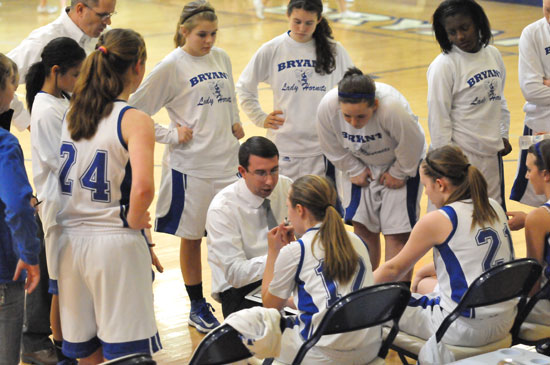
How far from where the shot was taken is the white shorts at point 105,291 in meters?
3.12

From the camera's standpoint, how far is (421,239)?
336 centimetres

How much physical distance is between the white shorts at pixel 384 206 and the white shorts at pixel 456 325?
3.34 feet

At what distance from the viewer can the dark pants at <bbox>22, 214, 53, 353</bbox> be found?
4.07m

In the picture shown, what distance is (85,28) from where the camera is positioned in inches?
178

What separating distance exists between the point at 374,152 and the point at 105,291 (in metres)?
1.84

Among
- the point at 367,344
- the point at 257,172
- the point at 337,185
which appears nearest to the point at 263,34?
the point at 337,185

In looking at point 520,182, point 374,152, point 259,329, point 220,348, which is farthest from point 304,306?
point 520,182

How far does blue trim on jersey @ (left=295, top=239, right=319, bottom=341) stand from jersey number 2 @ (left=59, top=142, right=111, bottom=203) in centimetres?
77

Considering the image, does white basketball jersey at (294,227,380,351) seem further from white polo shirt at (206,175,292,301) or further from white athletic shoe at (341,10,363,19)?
white athletic shoe at (341,10,363,19)

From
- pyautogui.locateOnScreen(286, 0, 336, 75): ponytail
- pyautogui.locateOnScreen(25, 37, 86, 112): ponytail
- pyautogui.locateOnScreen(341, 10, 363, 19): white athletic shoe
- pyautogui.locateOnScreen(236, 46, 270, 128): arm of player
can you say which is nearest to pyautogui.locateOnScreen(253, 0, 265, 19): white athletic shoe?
pyautogui.locateOnScreen(341, 10, 363, 19): white athletic shoe

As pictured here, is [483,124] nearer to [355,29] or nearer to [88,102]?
[88,102]

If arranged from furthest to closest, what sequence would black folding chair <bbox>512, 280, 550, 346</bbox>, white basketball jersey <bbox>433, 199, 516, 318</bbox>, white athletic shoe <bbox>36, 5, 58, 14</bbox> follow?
white athletic shoe <bbox>36, 5, 58, 14</bbox>
black folding chair <bbox>512, 280, 550, 346</bbox>
white basketball jersey <bbox>433, 199, 516, 318</bbox>

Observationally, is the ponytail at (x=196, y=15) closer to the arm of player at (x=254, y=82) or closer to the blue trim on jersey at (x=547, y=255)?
the arm of player at (x=254, y=82)

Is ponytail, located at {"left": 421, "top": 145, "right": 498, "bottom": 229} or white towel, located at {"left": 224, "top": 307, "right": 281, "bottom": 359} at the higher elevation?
ponytail, located at {"left": 421, "top": 145, "right": 498, "bottom": 229}
